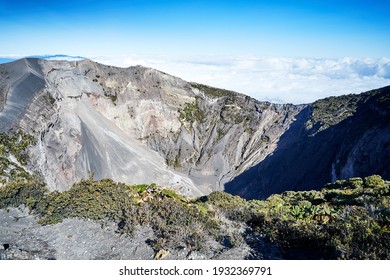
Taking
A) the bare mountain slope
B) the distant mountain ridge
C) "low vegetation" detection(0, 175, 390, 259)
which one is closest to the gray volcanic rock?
"low vegetation" detection(0, 175, 390, 259)

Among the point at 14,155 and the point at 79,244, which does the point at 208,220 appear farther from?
the point at 14,155

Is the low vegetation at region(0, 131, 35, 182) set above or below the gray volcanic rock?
below

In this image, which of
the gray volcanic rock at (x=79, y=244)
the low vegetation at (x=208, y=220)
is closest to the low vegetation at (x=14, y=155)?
the low vegetation at (x=208, y=220)

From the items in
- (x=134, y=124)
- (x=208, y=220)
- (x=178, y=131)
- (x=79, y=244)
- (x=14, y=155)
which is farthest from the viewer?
(x=178, y=131)

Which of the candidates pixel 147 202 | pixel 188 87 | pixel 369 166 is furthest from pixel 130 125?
pixel 147 202

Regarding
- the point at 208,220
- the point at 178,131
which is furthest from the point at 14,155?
the point at 178,131

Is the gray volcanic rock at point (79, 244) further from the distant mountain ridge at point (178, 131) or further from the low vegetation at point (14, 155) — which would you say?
the distant mountain ridge at point (178, 131)

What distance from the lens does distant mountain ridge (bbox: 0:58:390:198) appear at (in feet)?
132

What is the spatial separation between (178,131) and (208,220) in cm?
5802

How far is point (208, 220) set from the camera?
1227cm

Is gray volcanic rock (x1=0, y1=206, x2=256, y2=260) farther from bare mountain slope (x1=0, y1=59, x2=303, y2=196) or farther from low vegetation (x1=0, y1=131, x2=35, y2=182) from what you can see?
bare mountain slope (x1=0, y1=59, x2=303, y2=196)

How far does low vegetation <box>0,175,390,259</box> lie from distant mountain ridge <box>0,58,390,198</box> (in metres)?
19.7

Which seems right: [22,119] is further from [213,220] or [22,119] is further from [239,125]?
[239,125]

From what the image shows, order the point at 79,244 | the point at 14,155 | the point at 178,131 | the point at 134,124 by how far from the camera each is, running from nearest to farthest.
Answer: the point at 79,244 → the point at 14,155 → the point at 134,124 → the point at 178,131
